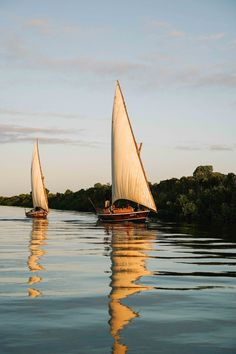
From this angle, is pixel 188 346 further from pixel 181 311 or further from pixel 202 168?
pixel 202 168

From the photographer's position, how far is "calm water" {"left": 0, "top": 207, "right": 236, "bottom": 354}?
11.7 metres

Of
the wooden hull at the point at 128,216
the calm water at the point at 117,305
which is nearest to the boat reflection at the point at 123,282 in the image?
the calm water at the point at 117,305

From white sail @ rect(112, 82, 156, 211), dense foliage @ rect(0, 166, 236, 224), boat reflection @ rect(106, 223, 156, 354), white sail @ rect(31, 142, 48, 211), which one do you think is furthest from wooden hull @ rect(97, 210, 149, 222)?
white sail @ rect(31, 142, 48, 211)

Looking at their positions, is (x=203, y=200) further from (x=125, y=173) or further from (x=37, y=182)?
(x=37, y=182)

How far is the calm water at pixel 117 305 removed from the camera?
462 inches

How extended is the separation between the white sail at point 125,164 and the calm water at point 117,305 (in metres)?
45.1

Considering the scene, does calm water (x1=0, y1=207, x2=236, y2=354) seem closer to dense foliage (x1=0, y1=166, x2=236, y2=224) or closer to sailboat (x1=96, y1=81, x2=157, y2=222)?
sailboat (x1=96, y1=81, x2=157, y2=222)

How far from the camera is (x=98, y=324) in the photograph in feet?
43.6

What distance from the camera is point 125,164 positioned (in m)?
75.8

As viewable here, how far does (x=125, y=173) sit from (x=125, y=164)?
1181 millimetres

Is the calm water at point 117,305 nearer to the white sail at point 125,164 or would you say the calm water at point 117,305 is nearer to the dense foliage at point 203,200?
the white sail at point 125,164

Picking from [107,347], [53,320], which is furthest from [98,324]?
[107,347]

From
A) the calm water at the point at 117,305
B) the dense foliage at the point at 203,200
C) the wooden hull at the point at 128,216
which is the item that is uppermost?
the dense foliage at the point at 203,200

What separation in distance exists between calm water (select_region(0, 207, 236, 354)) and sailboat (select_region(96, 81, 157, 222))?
4471cm
